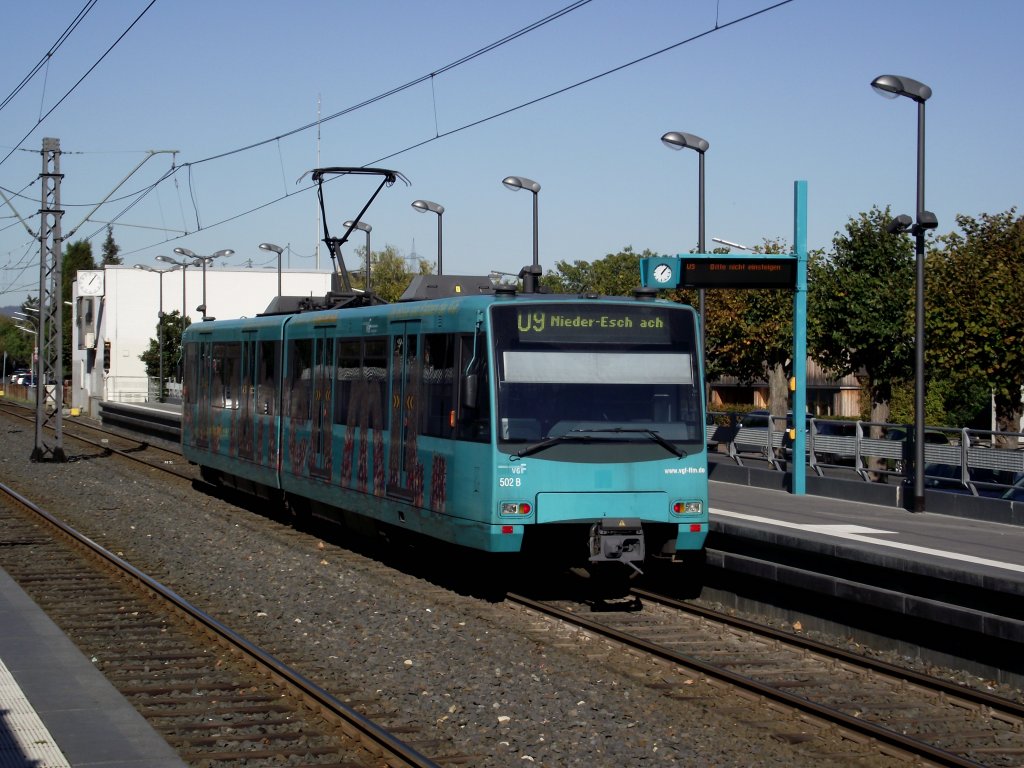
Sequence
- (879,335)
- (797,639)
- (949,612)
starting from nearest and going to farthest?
(949,612), (797,639), (879,335)

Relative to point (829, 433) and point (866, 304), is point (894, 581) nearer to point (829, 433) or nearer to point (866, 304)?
point (829, 433)

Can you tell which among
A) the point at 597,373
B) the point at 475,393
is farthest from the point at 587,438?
the point at 475,393

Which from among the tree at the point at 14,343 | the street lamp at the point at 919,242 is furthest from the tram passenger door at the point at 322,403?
the tree at the point at 14,343

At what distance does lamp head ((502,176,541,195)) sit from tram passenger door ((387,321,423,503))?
54.6ft

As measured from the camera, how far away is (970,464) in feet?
62.8

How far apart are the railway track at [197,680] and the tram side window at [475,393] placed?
289 cm

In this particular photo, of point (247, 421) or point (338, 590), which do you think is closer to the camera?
point (338, 590)

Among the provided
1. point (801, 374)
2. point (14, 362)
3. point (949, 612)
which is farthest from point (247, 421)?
point (14, 362)

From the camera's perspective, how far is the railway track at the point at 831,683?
8.11 m

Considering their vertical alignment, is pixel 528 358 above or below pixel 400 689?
above

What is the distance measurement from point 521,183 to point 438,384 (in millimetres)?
18056

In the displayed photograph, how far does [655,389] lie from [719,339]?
39.5m

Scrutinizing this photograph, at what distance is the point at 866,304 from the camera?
46625mm

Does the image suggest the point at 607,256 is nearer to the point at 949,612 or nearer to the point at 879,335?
the point at 879,335
